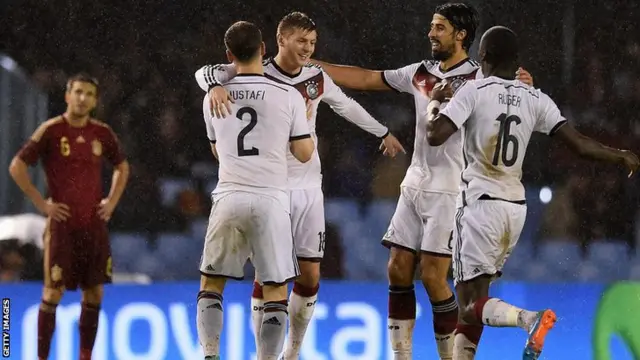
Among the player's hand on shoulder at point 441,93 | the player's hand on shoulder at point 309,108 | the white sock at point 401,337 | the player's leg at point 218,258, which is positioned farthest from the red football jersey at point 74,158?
the player's hand on shoulder at point 441,93

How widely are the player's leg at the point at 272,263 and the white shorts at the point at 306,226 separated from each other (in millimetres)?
477

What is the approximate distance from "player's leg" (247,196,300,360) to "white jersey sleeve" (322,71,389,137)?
891 millimetres

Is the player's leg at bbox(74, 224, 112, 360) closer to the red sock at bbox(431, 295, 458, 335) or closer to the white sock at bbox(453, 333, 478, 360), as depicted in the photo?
the red sock at bbox(431, 295, 458, 335)

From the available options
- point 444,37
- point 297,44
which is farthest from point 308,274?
point 444,37

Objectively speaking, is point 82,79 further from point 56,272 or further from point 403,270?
point 403,270

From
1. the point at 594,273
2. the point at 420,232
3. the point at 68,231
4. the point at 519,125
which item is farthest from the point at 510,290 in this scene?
the point at 68,231

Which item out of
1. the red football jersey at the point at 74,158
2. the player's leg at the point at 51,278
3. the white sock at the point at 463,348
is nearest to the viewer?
the white sock at the point at 463,348

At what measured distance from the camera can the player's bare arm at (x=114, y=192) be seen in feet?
24.6

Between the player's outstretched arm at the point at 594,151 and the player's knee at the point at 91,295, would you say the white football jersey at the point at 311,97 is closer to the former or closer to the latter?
the player's outstretched arm at the point at 594,151

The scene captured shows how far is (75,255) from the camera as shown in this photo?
7426mm

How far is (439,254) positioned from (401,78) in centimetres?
96

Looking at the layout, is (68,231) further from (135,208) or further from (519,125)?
(519,125)

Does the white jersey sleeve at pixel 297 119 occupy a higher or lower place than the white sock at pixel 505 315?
higher

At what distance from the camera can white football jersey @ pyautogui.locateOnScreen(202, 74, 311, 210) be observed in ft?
19.8
